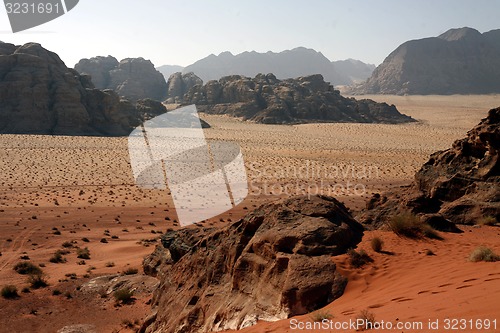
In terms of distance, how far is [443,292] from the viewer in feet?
18.2

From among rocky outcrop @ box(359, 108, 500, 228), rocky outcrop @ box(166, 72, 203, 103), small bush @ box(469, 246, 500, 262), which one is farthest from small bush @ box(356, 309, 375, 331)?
rocky outcrop @ box(166, 72, 203, 103)

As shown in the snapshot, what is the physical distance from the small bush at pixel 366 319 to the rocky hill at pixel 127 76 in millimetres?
108045

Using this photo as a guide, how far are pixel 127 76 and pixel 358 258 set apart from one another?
114 metres

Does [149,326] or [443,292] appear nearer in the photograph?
[443,292]

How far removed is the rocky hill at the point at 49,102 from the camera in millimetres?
56562

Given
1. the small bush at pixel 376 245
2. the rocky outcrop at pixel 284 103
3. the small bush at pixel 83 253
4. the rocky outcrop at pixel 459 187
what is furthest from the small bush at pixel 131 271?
the rocky outcrop at pixel 284 103

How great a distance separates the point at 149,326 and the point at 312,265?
3.88 meters

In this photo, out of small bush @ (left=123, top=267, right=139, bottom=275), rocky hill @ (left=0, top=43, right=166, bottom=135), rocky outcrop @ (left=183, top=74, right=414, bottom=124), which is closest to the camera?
small bush @ (left=123, top=267, right=139, bottom=275)

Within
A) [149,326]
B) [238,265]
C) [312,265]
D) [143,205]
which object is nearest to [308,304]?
[312,265]

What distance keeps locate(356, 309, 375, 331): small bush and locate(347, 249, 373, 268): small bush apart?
1786 millimetres

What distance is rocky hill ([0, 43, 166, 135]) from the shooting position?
5656 centimetres

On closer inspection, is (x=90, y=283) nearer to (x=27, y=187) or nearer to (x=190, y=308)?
(x=190, y=308)

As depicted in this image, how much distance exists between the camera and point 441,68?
149 m

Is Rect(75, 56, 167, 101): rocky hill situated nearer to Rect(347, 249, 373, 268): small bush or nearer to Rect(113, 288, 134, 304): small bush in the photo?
Rect(113, 288, 134, 304): small bush
